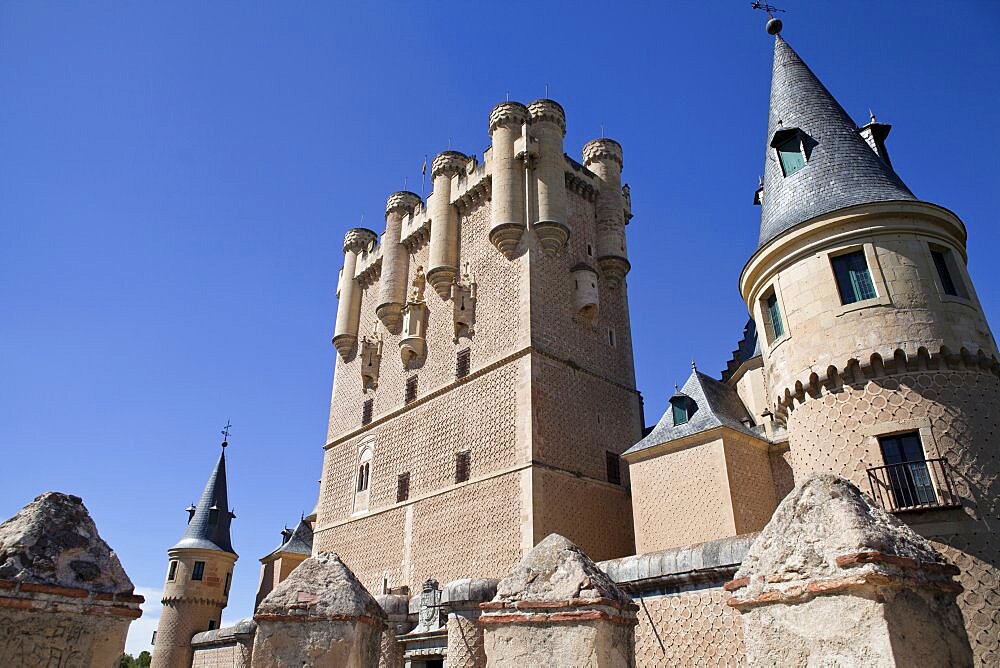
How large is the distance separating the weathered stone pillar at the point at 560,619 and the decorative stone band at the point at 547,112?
1805cm

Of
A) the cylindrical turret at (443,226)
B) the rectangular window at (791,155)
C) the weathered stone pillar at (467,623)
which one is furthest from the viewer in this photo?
the cylindrical turret at (443,226)

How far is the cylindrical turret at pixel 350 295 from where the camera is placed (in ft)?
81.3

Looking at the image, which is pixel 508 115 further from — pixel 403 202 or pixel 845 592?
pixel 845 592

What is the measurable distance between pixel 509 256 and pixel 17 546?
15864mm

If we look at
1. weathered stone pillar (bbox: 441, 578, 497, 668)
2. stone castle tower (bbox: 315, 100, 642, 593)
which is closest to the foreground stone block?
weathered stone pillar (bbox: 441, 578, 497, 668)

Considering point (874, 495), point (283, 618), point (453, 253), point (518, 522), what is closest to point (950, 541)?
point (874, 495)

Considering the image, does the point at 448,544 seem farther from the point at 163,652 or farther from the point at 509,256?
the point at 163,652

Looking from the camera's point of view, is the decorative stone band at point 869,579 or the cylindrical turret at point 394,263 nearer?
the decorative stone band at point 869,579

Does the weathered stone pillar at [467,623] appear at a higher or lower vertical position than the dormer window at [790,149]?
lower

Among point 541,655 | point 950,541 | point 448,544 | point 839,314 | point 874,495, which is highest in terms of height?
point 839,314

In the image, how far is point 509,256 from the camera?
19094 millimetres

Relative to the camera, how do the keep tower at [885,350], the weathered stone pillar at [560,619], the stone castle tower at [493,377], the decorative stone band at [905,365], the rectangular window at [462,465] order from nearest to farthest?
the weathered stone pillar at [560,619], the keep tower at [885,350], the decorative stone band at [905,365], the stone castle tower at [493,377], the rectangular window at [462,465]

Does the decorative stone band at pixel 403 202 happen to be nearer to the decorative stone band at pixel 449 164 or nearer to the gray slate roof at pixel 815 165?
the decorative stone band at pixel 449 164

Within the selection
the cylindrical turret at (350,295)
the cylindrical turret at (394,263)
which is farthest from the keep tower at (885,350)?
the cylindrical turret at (350,295)
